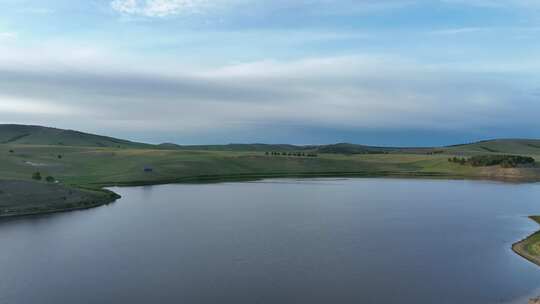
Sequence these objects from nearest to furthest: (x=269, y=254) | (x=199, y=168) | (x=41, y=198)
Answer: (x=269, y=254) → (x=41, y=198) → (x=199, y=168)

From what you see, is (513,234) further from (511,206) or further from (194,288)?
(194,288)

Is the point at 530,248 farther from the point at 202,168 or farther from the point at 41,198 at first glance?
the point at 202,168

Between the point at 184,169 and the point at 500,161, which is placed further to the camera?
the point at 500,161

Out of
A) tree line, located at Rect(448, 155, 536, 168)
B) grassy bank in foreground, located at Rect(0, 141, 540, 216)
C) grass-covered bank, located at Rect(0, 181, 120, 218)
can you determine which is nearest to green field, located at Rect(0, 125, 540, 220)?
grassy bank in foreground, located at Rect(0, 141, 540, 216)

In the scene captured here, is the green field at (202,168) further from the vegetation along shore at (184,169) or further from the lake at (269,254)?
the lake at (269,254)

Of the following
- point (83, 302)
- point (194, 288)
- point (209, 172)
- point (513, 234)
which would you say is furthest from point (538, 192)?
point (83, 302)

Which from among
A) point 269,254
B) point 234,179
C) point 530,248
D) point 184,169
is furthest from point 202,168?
point 530,248

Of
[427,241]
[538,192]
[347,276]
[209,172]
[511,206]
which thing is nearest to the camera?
[347,276]

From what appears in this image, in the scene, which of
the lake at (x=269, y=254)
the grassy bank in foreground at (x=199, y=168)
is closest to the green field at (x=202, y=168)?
the grassy bank in foreground at (x=199, y=168)
